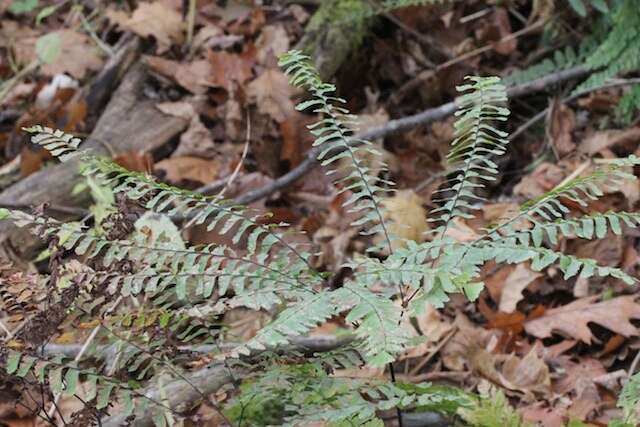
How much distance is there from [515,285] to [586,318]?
297 millimetres

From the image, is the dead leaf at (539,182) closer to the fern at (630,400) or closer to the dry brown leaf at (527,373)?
the dry brown leaf at (527,373)

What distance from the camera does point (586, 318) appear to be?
2.68 m

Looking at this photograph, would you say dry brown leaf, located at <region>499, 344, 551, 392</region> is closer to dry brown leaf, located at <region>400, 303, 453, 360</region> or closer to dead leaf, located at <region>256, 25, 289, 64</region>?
dry brown leaf, located at <region>400, 303, 453, 360</region>

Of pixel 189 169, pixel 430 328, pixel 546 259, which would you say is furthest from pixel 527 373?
pixel 189 169

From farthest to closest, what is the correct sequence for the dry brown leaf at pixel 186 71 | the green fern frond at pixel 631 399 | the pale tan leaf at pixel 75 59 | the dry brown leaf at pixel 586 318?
the pale tan leaf at pixel 75 59
the dry brown leaf at pixel 186 71
the dry brown leaf at pixel 586 318
the green fern frond at pixel 631 399

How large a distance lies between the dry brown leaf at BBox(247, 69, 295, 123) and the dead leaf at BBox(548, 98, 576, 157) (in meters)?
1.32

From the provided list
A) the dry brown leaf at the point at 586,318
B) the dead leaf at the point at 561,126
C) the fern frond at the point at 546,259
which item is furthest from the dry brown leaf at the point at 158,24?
the fern frond at the point at 546,259

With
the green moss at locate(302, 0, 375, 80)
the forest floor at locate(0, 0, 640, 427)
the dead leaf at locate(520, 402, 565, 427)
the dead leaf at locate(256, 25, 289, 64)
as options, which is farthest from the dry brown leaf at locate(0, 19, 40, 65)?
the dead leaf at locate(520, 402, 565, 427)

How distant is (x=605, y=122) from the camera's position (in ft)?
11.8

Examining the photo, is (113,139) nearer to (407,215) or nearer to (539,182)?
(407,215)

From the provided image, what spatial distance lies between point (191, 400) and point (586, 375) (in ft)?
4.39

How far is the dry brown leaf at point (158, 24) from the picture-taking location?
458cm

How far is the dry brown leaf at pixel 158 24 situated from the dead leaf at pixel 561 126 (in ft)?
7.55

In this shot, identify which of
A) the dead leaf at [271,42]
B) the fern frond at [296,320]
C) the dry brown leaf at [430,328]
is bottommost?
the dry brown leaf at [430,328]
